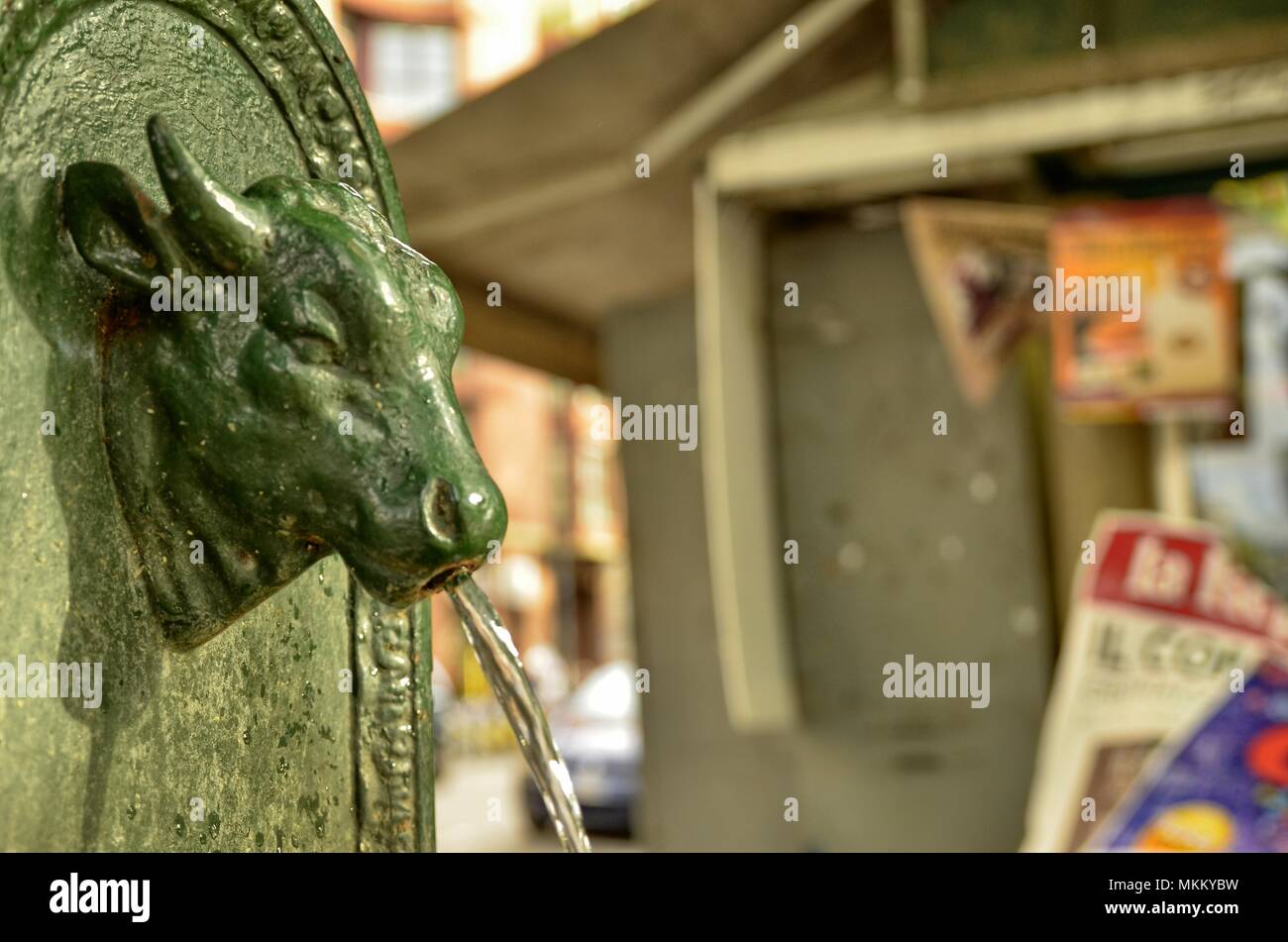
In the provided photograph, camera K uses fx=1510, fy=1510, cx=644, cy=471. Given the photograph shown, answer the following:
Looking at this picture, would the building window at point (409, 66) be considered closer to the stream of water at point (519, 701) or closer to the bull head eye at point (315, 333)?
the stream of water at point (519, 701)

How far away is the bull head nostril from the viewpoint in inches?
47.9

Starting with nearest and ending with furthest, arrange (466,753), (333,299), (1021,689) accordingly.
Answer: (333,299)
(1021,689)
(466,753)

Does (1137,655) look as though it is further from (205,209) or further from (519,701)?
(205,209)

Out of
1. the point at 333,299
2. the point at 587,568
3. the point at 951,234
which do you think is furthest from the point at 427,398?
the point at 587,568

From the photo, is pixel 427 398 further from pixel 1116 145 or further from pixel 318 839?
pixel 1116 145

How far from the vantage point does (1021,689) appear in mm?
5477

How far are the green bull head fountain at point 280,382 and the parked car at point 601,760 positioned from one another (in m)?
11.1

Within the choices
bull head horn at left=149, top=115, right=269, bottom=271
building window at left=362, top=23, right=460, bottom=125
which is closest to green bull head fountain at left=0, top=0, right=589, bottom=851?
bull head horn at left=149, top=115, right=269, bottom=271

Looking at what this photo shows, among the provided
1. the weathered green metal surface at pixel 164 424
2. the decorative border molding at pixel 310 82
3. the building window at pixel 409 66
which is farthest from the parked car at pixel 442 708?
the weathered green metal surface at pixel 164 424

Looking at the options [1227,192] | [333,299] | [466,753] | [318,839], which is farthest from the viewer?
[466,753]

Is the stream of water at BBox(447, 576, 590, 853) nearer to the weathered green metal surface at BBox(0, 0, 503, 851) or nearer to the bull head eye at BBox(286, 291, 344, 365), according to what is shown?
the weathered green metal surface at BBox(0, 0, 503, 851)
